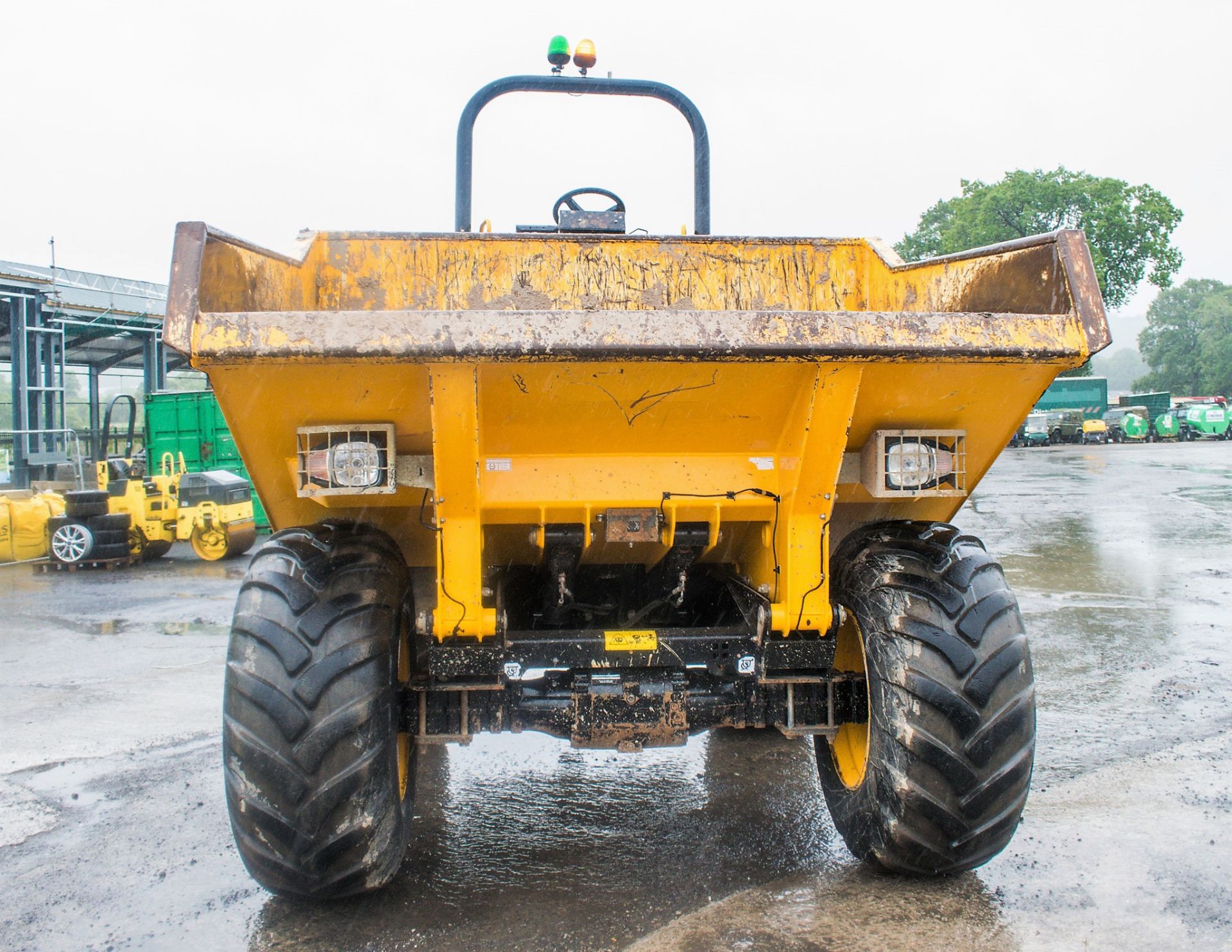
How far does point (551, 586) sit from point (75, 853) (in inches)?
75.1

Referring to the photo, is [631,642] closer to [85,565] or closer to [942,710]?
[942,710]

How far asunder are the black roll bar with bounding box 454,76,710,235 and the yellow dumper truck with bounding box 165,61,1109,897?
1549mm

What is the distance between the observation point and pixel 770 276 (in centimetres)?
399

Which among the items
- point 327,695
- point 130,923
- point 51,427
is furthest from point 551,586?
point 51,427

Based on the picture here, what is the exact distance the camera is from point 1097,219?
4681cm

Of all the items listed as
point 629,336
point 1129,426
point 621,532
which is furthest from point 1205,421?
point 629,336

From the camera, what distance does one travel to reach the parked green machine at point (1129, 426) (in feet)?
129

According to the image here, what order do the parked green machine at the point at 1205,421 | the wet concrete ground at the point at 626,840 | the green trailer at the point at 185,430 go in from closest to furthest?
the wet concrete ground at the point at 626,840 < the green trailer at the point at 185,430 < the parked green machine at the point at 1205,421

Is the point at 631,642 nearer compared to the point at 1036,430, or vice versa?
the point at 631,642

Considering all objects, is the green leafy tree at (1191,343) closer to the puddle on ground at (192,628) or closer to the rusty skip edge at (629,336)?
the puddle on ground at (192,628)

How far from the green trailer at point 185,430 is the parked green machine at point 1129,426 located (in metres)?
36.1

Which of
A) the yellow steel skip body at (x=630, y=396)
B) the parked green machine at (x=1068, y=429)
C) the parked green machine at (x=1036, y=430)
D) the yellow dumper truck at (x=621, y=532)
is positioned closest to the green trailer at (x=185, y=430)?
the yellow steel skip body at (x=630, y=396)

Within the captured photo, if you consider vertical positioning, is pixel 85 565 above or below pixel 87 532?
below

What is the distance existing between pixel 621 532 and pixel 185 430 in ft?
47.5
